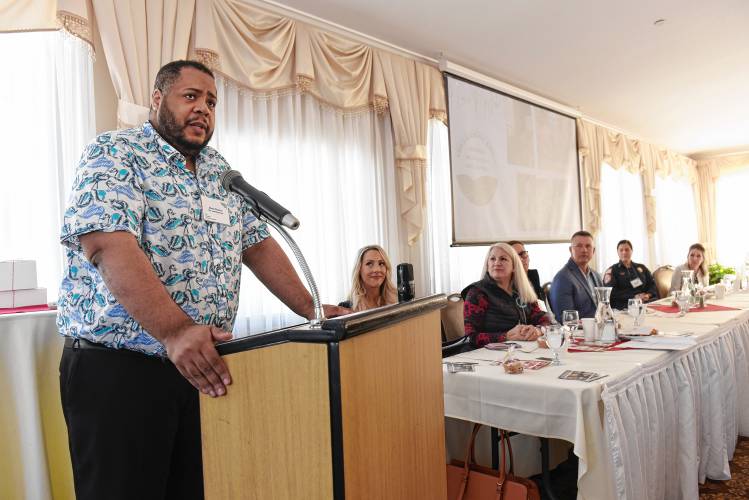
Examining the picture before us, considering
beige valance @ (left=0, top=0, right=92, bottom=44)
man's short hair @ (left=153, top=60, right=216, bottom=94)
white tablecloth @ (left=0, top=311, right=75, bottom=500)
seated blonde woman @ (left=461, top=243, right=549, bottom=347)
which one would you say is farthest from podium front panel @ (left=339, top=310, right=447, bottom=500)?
beige valance @ (left=0, top=0, right=92, bottom=44)

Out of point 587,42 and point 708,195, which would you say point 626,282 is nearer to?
point 587,42

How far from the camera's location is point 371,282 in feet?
11.0

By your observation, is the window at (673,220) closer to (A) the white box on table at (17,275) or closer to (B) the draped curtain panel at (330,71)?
(B) the draped curtain panel at (330,71)

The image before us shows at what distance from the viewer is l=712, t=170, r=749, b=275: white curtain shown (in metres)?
9.99

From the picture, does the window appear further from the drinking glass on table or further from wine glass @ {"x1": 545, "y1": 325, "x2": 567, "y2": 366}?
wine glass @ {"x1": 545, "y1": 325, "x2": 567, "y2": 366}

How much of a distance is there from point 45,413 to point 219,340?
1564 millimetres

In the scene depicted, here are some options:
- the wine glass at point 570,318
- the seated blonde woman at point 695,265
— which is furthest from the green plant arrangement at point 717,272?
the wine glass at point 570,318

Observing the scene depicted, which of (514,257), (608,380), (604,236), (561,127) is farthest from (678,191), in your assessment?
(608,380)

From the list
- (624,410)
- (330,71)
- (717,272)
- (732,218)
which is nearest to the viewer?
(624,410)

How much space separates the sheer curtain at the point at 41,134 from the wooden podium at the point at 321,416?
2.04 meters

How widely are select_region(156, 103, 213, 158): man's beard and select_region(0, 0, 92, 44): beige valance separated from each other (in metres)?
1.66

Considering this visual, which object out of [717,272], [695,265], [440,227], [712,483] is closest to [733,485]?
[712,483]

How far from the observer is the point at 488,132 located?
17.0 ft

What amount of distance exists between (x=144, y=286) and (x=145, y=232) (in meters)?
0.21
